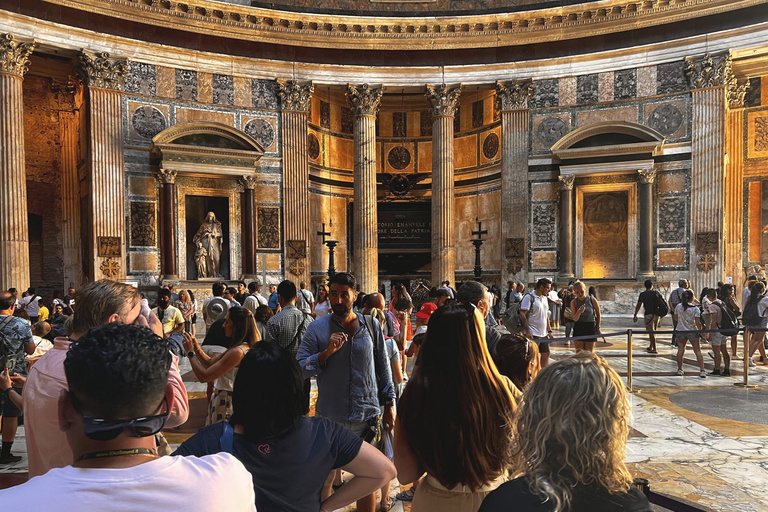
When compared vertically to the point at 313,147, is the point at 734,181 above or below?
below

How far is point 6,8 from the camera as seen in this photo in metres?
16.2

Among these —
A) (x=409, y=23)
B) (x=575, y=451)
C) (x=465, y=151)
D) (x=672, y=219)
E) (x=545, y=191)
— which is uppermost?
(x=409, y=23)

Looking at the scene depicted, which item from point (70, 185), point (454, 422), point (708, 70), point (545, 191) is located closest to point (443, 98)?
point (545, 191)

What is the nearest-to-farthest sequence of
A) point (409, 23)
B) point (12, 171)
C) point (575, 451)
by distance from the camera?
point (575, 451), point (12, 171), point (409, 23)

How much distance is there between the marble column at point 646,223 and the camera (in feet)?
63.2

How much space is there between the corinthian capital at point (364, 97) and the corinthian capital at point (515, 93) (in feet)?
15.8

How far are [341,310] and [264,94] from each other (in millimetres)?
18069

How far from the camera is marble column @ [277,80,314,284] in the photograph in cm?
2036

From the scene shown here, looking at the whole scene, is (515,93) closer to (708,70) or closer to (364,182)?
(708,70)

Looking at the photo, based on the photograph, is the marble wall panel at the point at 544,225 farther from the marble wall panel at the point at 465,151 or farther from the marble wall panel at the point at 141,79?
the marble wall panel at the point at 141,79

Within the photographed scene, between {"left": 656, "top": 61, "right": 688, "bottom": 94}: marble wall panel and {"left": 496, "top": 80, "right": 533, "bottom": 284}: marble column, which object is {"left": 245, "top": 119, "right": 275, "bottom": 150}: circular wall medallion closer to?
{"left": 496, "top": 80, "right": 533, "bottom": 284}: marble column

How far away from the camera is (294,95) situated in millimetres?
20609

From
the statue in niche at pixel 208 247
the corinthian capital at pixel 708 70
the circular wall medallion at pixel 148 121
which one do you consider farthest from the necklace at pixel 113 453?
the corinthian capital at pixel 708 70

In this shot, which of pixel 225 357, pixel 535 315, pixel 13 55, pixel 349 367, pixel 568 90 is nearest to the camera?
pixel 349 367
